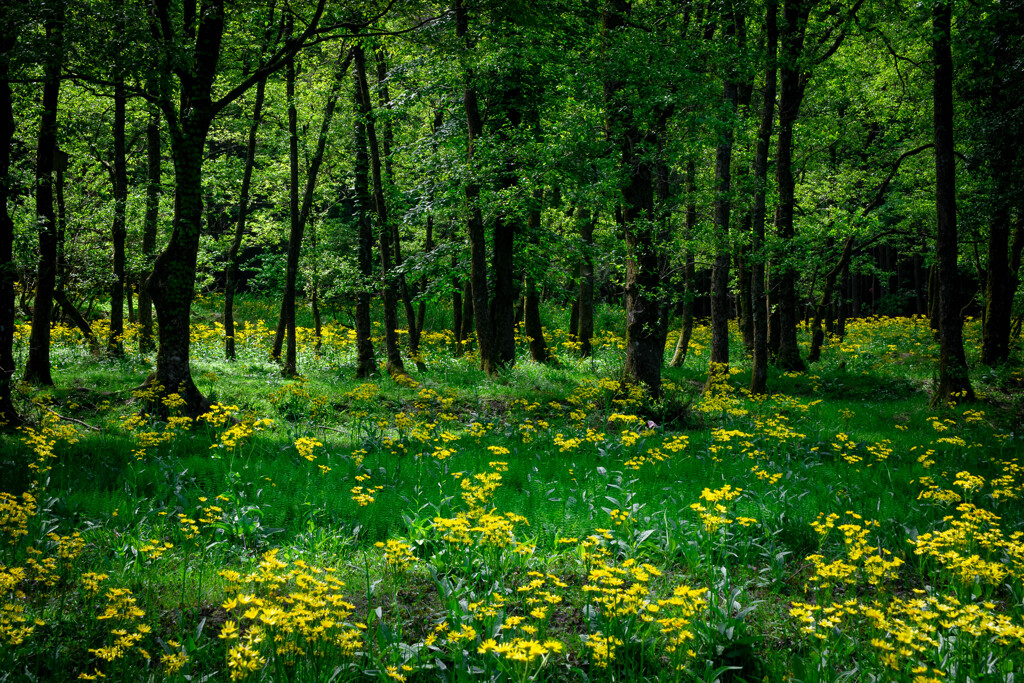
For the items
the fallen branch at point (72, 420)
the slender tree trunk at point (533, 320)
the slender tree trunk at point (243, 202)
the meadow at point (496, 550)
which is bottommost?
the meadow at point (496, 550)

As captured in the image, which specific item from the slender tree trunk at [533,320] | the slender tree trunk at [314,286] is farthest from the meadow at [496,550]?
the slender tree trunk at [314,286]

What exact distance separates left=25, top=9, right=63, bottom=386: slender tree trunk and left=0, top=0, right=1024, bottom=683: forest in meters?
0.14

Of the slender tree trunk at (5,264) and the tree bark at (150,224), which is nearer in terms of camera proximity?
the slender tree trunk at (5,264)

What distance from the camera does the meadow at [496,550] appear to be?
3209 mm

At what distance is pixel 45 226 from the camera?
889cm

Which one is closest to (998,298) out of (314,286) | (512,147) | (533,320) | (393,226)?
(533,320)

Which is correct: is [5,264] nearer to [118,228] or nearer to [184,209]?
[184,209]

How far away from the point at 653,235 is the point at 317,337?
40.9ft

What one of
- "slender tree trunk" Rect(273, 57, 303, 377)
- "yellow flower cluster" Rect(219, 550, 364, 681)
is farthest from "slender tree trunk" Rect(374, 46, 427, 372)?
"yellow flower cluster" Rect(219, 550, 364, 681)

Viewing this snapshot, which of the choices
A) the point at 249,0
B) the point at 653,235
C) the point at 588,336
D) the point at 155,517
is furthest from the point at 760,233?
the point at 155,517

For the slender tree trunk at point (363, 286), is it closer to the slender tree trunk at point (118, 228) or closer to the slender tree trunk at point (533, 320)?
the slender tree trunk at point (533, 320)

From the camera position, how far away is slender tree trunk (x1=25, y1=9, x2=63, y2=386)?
8.58 m

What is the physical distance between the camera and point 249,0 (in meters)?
9.69

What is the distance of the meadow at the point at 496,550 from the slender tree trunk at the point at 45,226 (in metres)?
0.70
